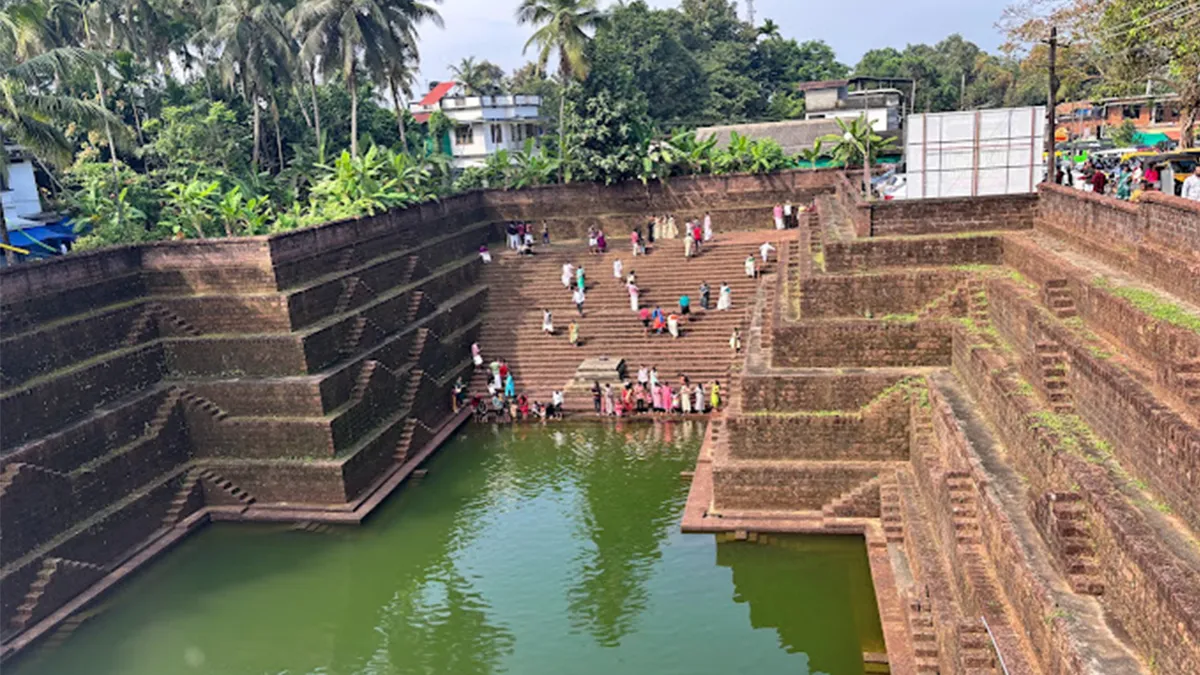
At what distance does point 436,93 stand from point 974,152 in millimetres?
35387

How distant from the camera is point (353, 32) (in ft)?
72.5

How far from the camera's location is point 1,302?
1200 cm

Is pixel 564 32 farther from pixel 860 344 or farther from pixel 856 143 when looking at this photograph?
pixel 860 344

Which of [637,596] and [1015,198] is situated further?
[1015,198]

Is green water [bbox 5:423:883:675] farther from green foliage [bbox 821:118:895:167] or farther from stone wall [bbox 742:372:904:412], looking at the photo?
green foliage [bbox 821:118:895:167]

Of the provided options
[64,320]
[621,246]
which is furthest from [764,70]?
[64,320]

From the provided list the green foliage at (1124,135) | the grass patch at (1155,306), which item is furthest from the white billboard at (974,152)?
the green foliage at (1124,135)

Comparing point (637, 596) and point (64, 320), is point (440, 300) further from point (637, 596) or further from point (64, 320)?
point (637, 596)

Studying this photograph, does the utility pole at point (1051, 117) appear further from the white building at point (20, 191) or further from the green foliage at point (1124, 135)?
the white building at point (20, 191)

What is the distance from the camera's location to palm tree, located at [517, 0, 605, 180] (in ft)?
79.6

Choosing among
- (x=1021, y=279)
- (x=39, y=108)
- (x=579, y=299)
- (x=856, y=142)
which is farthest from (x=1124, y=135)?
(x=39, y=108)

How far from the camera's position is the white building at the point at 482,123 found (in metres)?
36.6

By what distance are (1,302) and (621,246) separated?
46.9 feet

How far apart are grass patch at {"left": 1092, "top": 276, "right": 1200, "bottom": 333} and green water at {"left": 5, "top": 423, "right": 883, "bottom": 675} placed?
428 cm
